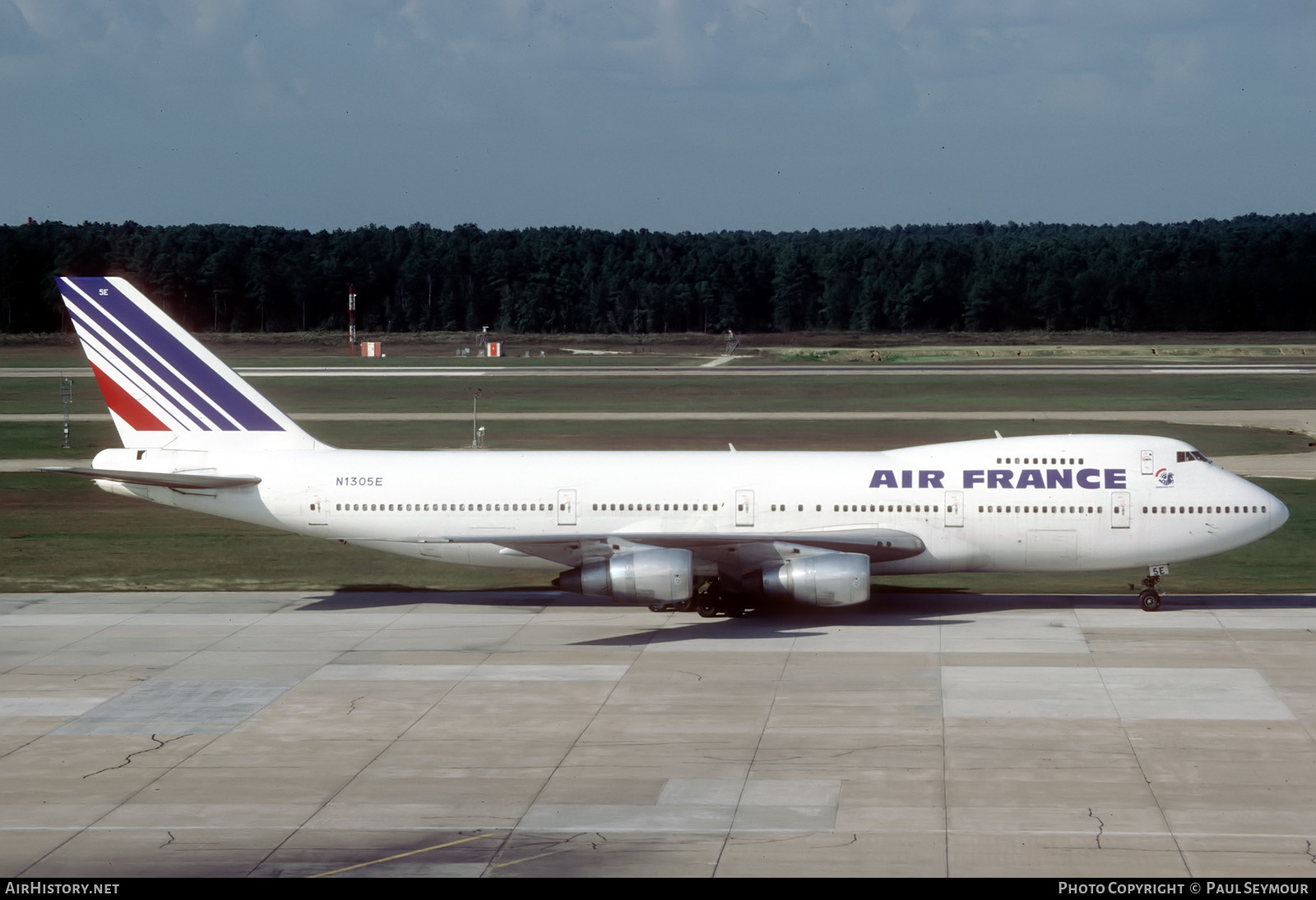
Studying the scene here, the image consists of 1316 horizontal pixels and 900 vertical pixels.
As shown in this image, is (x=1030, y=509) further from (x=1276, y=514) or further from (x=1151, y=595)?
(x=1276, y=514)

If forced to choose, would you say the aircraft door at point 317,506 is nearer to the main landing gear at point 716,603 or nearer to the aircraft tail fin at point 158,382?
the aircraft tail fin at point 158,382

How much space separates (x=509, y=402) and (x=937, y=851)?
75.8m

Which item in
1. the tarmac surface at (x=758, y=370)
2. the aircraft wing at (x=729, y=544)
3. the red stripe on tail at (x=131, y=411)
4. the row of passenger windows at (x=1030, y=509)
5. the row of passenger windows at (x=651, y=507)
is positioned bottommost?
the tarmac surface at (x=758, y=370)

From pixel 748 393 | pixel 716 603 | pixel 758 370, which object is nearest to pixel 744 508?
pixel 716 603

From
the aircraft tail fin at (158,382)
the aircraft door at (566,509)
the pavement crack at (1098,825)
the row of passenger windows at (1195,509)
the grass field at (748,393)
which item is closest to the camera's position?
the pavement crack at (1098,825)

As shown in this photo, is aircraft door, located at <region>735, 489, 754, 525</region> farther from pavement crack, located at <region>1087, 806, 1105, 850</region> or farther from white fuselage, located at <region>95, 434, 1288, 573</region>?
pavement crack, located at <region>1087, 806, 1105, 850</region>

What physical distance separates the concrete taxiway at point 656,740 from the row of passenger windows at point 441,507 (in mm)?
2609

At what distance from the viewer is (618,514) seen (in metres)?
34.5

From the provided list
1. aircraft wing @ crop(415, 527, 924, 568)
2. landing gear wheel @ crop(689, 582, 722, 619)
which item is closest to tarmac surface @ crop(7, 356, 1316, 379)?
landing gear wheel @ crop(689, 582, 722, 619)

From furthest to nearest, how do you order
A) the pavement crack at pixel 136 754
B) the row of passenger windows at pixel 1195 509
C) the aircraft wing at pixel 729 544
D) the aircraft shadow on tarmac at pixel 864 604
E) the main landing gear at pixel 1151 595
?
the main landing gear at pixel 1151 595
the aircraft shadow on tarmac at pixel 864 604
the row of passenger windows at pixel 1195 509
the aircraft wing at pixel 729 544
the pavement crack at pixel 136 754

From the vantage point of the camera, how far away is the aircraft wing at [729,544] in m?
32.8

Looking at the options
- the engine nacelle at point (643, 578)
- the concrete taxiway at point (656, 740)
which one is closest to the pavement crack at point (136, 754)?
the concrete taxiway at point (656, 740)

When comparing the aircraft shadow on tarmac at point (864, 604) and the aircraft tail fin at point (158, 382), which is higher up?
the aircraft tail fin at point (158, 382)
